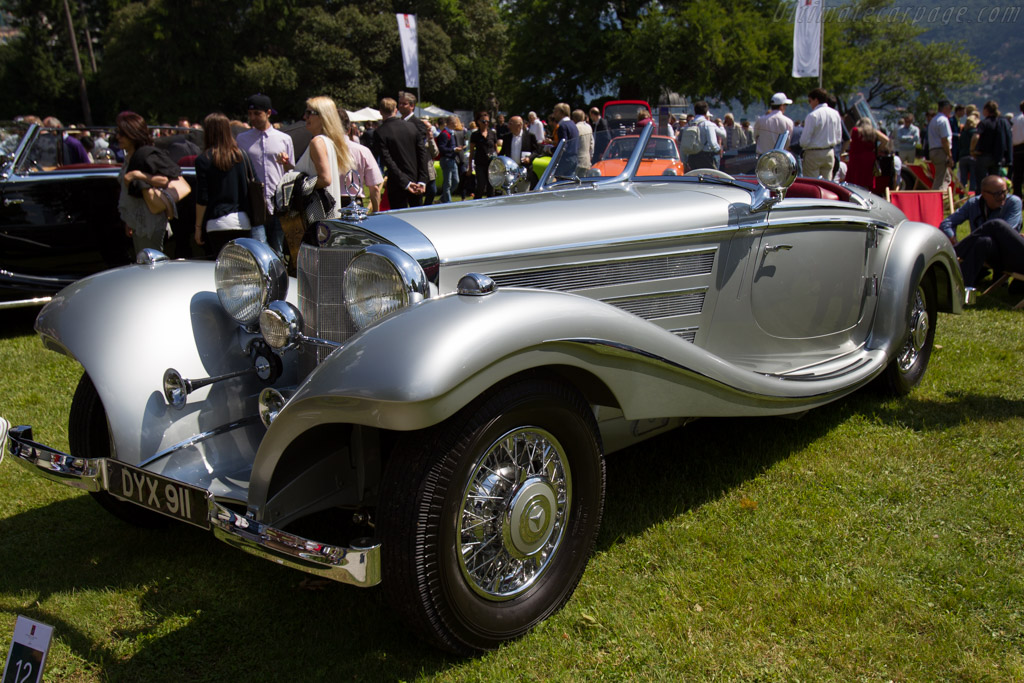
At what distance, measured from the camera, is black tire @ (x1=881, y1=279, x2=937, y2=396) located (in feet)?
14.7

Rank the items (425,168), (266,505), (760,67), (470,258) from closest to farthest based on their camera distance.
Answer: (266,505) < (470,258) < (425,168) < (760,67)

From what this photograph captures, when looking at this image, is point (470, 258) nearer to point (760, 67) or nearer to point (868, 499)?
point (868, 499)

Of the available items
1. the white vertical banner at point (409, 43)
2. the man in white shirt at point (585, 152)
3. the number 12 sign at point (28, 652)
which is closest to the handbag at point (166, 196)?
the man in white shirt at point (585, 152)

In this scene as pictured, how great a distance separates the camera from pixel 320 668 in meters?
2.41

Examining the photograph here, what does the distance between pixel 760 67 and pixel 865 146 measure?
30.1 m

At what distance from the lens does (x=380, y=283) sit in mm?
2531

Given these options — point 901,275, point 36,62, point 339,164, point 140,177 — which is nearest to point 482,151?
point 339,164

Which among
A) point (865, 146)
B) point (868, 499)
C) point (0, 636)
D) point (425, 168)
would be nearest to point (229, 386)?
point (0, 636)

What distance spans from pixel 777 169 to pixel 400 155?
18.9ft

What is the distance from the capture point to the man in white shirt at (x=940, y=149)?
12.7 metres

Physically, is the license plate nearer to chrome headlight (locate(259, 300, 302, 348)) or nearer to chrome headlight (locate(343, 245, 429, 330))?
chrome headlight (locate(259, 300, 302, 348))

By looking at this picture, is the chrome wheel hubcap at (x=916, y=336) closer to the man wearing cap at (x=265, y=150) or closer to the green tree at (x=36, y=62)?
the man wearing cap at (x=265, y=150)

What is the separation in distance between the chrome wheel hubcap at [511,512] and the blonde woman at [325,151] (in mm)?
3949

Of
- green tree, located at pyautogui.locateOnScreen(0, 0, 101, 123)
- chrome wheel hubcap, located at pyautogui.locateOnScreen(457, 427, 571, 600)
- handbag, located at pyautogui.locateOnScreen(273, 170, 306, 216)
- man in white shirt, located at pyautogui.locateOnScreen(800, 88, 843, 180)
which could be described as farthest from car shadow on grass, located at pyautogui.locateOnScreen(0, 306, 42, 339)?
green tree, located at pyautogui.locateOnScreen(0, 0, 101, 123)
